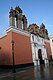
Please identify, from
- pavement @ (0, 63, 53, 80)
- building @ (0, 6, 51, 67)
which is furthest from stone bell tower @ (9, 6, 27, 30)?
pavement @ (0, 63, 53, 80)

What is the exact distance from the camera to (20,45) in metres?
17.8

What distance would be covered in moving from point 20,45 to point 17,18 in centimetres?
501

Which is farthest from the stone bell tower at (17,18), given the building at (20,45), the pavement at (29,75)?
the pavement at (29,75)

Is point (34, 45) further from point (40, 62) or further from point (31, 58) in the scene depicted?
point (40, 62)

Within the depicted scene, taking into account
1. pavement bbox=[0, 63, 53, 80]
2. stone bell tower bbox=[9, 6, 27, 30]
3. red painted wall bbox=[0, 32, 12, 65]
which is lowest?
pavement bbox=[0, 63, 53, 80]

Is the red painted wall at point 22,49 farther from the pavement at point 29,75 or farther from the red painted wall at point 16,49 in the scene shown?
the pavement at point 29,75

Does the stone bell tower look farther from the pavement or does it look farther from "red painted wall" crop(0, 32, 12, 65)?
the pavement

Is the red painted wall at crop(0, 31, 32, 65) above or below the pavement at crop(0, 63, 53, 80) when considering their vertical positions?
above

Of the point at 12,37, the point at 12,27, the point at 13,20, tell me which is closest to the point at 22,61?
the point at 12,37

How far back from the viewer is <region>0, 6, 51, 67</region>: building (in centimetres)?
1683

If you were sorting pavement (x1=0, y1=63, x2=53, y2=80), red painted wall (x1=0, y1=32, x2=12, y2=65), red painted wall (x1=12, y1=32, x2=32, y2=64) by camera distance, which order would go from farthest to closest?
red painted wall (x1=12, y1=32, x2=32, y2=64) → red painted wall (x1=0, y1=32, x2=12, y2=65) → pavement (x1=0, y1=63, x2=53, y2=80)

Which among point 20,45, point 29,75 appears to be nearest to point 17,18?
point 20,45

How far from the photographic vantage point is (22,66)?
17.3m

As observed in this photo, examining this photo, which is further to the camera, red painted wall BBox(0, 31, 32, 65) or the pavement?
red painted wall BBox(0, 31, 32, 65)
